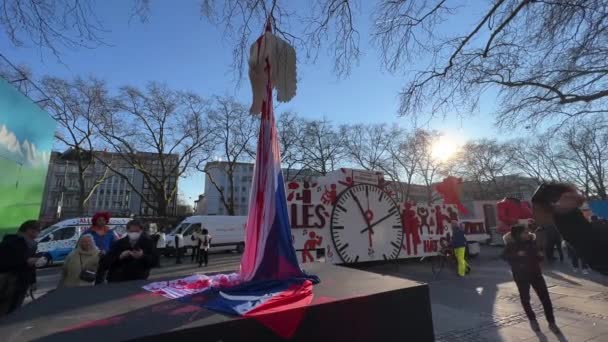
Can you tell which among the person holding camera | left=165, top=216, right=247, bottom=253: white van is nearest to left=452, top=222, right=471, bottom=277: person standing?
the person holding camera

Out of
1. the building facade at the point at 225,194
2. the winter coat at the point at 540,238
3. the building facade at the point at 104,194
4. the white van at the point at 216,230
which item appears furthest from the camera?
the building facade at the point at 225,194

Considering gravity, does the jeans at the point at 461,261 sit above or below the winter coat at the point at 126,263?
below

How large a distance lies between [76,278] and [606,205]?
35.3 meters

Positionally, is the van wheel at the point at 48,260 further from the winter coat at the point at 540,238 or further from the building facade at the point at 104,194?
the building facade at the point at 104,194

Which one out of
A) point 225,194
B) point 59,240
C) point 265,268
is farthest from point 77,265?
point 225,194

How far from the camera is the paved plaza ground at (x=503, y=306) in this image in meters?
4.85

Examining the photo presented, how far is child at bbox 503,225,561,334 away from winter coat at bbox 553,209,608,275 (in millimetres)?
3785

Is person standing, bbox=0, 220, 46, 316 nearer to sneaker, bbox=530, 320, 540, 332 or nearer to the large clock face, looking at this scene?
the large clock face

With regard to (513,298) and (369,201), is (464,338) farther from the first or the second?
(369,201)

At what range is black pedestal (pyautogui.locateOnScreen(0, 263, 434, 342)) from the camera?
2025 millimetres

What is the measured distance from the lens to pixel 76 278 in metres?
4.54

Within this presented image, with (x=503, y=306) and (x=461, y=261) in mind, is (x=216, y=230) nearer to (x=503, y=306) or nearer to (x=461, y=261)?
(x=461, y=261)

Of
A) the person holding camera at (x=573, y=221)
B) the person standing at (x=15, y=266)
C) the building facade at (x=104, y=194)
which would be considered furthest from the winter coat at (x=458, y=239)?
the building facade at (x=104, y=194)

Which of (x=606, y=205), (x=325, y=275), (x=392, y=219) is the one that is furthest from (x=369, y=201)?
(x=606, y=205)
